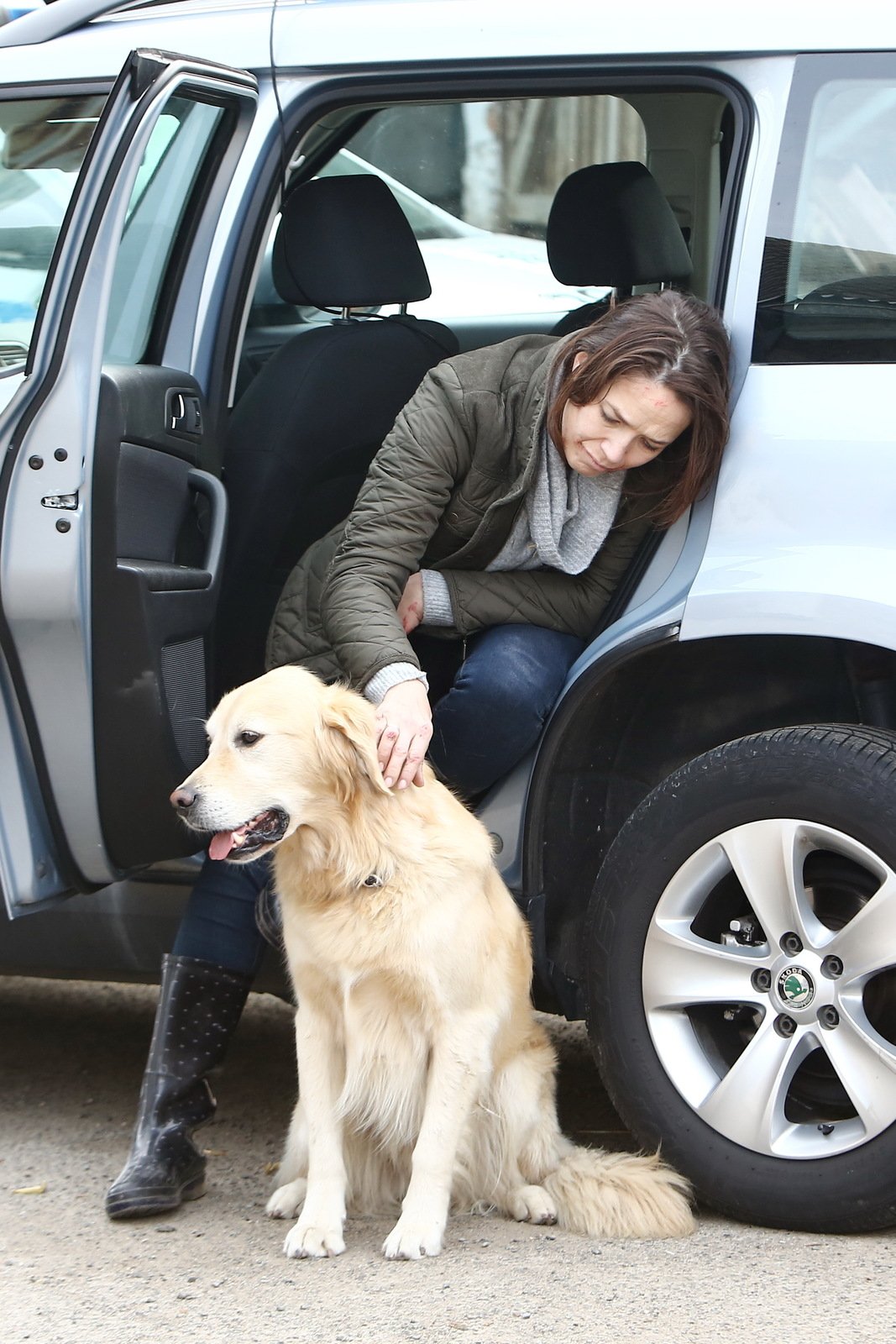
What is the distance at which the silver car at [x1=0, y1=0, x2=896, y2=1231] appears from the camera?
8.11 ft

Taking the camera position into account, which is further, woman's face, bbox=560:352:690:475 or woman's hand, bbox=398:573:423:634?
woman's hand, bbox=398:573:423:634

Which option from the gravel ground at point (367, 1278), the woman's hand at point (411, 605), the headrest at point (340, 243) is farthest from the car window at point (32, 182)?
the gravel ground at point (367, 1278)

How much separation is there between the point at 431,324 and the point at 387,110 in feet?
3.49

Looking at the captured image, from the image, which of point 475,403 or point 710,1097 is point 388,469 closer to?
point 475,403

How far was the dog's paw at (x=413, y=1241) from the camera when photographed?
2500 millimetres

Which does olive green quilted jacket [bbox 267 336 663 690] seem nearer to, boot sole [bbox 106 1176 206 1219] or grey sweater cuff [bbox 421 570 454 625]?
grey sweater cuff [bbox 421 570 454 625]

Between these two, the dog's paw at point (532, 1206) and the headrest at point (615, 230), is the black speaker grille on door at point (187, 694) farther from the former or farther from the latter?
the headrest at point (615, 230)

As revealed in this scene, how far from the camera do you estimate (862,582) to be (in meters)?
2.40

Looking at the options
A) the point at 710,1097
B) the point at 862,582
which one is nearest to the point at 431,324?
the point at 862,582

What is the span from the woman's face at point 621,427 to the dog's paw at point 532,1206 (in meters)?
1.35

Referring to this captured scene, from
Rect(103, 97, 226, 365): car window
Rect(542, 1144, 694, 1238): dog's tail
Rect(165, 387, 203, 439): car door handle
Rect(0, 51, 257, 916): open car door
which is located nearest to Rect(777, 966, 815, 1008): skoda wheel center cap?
Rect(542, 1144, 694, 1238): dog's tail

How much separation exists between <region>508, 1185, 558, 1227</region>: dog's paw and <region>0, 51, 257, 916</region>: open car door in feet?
2.98

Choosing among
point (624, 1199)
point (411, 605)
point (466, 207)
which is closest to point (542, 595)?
point (411, 605)

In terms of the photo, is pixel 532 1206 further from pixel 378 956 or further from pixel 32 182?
pixel 32 182
